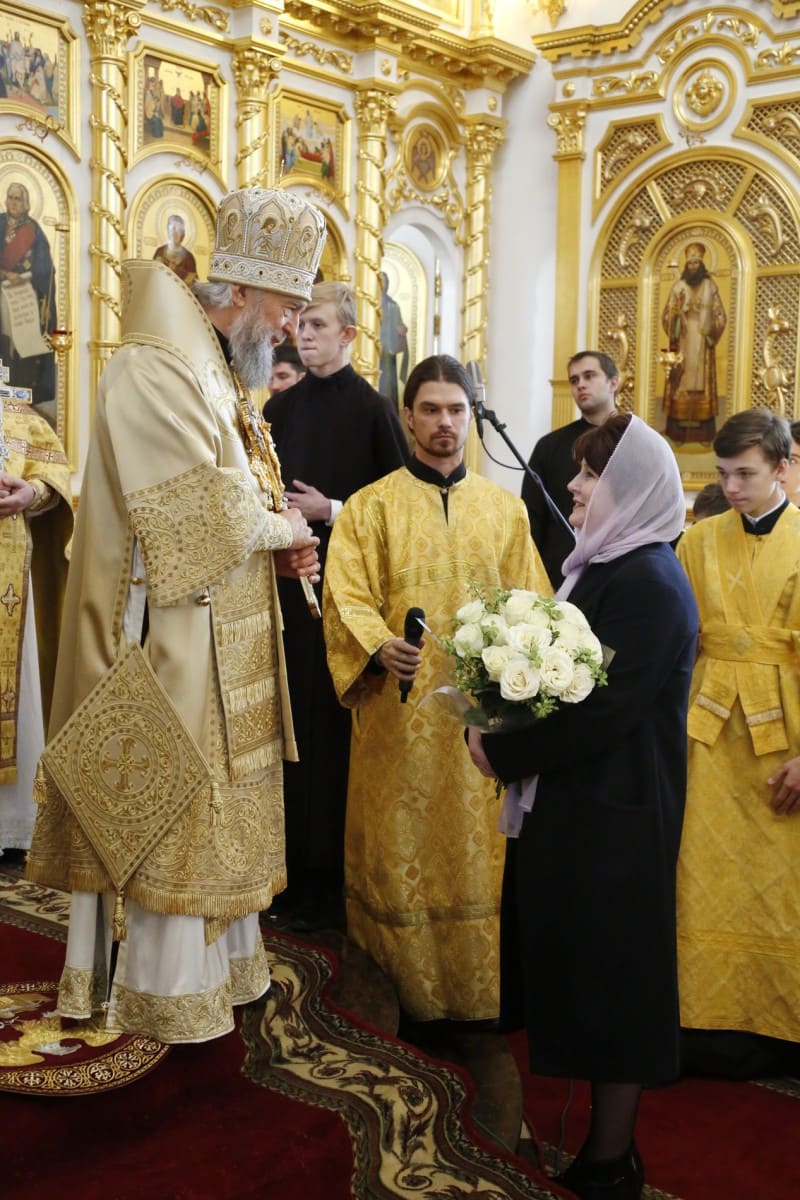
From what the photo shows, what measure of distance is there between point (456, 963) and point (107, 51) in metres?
6.04

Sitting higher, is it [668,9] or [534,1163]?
[668,9]

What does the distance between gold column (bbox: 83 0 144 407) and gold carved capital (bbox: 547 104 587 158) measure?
3.87 m

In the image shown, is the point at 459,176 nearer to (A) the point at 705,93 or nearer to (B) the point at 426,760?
(A) the point at 705,93

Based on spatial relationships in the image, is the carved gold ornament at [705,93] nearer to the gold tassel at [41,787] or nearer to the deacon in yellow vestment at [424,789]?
the deacon in yellow vestment at [424,789]

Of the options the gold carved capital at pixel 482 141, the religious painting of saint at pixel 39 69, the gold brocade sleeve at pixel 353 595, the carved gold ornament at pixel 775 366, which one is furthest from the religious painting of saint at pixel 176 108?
the gold brocade sleeve at pixel 353 595

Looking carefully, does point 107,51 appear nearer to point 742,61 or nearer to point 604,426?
point 742,61

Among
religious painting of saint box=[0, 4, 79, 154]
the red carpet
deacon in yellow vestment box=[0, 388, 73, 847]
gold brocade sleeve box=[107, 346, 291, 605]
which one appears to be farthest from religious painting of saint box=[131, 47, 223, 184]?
the red carpet

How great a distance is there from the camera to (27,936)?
3857 mm

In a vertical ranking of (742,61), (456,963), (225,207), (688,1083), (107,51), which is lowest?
(688,1083)

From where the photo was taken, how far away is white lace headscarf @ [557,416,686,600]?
2.79m

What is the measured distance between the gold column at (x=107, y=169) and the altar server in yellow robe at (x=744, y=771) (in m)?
4.91

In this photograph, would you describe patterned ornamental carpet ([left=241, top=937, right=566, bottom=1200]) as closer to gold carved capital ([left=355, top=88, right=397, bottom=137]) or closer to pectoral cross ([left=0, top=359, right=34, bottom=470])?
pectoral cross ([left=0, top=359, right=34, bottom=470])

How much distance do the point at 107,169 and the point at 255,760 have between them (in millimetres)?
5679

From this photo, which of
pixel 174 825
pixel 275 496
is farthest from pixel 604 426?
pixel 174 825
